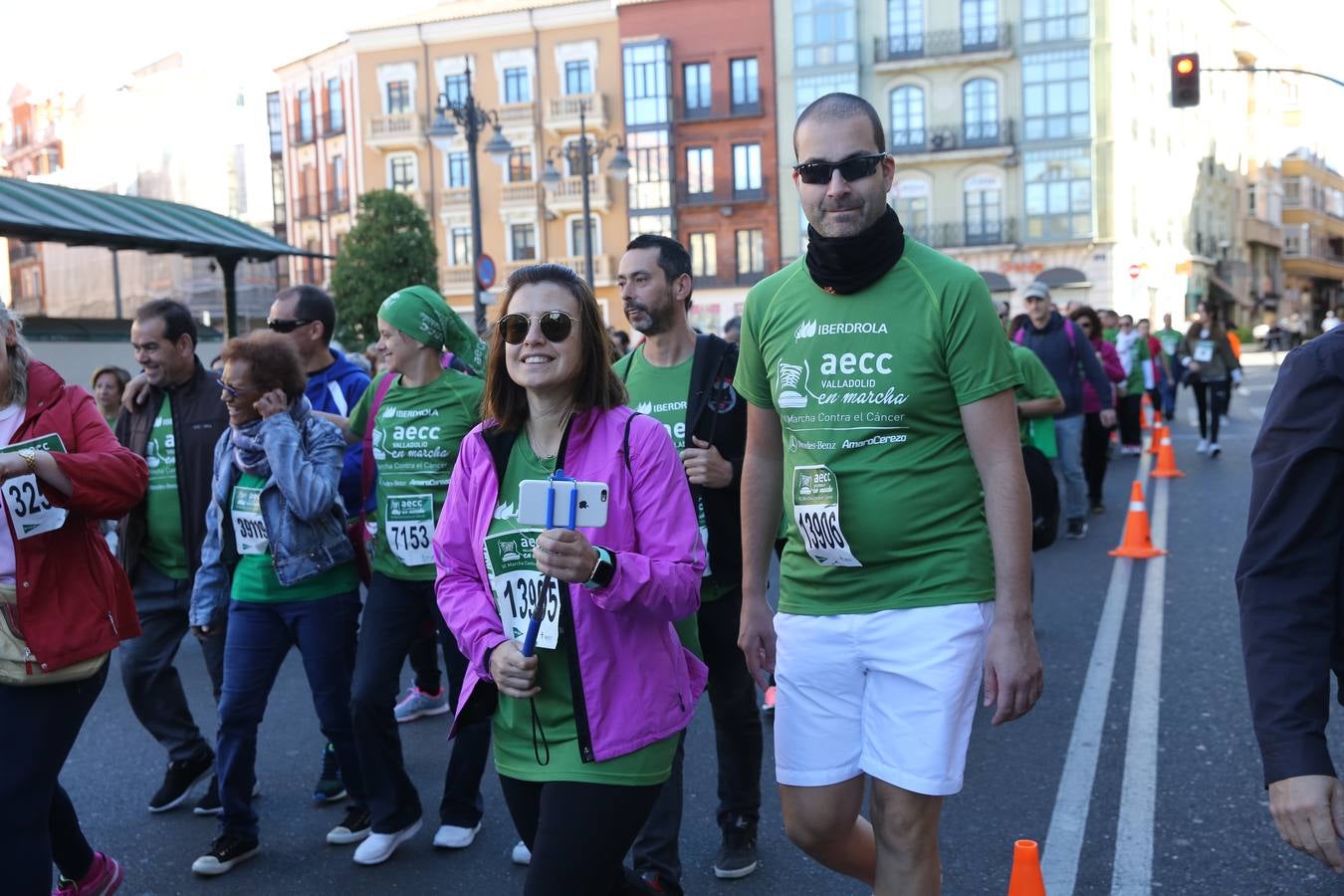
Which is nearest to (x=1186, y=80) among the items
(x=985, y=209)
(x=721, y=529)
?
(x=721, y=529)

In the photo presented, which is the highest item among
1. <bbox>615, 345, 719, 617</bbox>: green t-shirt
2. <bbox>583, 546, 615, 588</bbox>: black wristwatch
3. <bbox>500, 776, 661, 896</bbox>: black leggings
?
<bbox>615, 345, 719, 617</bbox>: green t-shirt

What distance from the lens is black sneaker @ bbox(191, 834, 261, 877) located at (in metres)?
4.42

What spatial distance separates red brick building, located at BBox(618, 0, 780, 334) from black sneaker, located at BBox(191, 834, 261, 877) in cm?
4379

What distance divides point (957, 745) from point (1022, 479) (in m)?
0.62

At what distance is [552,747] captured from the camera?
111 inches

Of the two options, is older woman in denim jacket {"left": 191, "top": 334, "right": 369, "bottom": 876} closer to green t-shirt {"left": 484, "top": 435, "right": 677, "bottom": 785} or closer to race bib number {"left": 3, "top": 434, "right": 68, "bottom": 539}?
race bib number {"left": 3, "top": 434, "right": 68, "bottom": 539}

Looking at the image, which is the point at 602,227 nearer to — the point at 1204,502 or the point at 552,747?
the point at 1204,502

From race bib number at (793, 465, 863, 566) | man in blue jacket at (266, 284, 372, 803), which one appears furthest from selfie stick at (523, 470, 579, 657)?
man in blue jacket at (266, 284, 372, 803)

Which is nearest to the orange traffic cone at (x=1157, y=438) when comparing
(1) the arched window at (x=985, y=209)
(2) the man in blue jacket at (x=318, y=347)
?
(2) the man in blue jacket at (x=318, y=347)

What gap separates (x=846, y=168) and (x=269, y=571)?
2637 mm

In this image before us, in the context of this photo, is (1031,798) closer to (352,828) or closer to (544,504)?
(352,828)

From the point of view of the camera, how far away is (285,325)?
5.62 m

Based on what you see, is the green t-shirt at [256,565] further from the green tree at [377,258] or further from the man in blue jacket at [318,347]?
the green tree at [377,258]

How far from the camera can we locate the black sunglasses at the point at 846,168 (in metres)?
3.07
